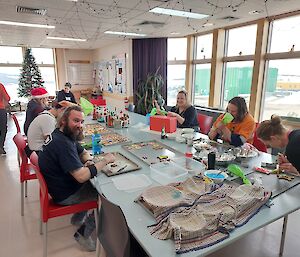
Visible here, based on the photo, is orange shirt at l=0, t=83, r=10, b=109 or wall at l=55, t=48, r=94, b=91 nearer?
orange shirt at l=0, t=83, r=10, b=109

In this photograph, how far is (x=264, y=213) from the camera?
1.27 m

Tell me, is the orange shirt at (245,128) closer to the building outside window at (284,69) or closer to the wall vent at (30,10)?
the building outside window at (284,69)

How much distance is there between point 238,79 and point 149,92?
2.43 metres

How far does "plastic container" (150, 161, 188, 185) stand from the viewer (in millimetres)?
1660

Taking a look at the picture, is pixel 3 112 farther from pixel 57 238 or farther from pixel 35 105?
pixel 57 238

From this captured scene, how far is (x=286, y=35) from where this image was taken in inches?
183

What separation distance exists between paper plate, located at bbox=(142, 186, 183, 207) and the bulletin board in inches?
248

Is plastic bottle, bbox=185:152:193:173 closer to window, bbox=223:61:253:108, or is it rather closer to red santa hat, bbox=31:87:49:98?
red santa hat, bbox=31:87:49:98

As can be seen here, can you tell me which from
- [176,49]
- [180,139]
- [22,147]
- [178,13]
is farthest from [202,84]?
[22,147]

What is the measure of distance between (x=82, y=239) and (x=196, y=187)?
4.00 ft

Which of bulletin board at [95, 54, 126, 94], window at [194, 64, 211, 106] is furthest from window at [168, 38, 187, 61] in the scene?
bulletin board at [95, 54, 126, 94]

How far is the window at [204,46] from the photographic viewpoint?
6.16m

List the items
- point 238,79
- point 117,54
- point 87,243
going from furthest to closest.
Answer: point 117,54, point 238,79, point 87,243

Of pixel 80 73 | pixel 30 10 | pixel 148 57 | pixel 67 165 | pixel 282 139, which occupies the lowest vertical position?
pixel 67 165
